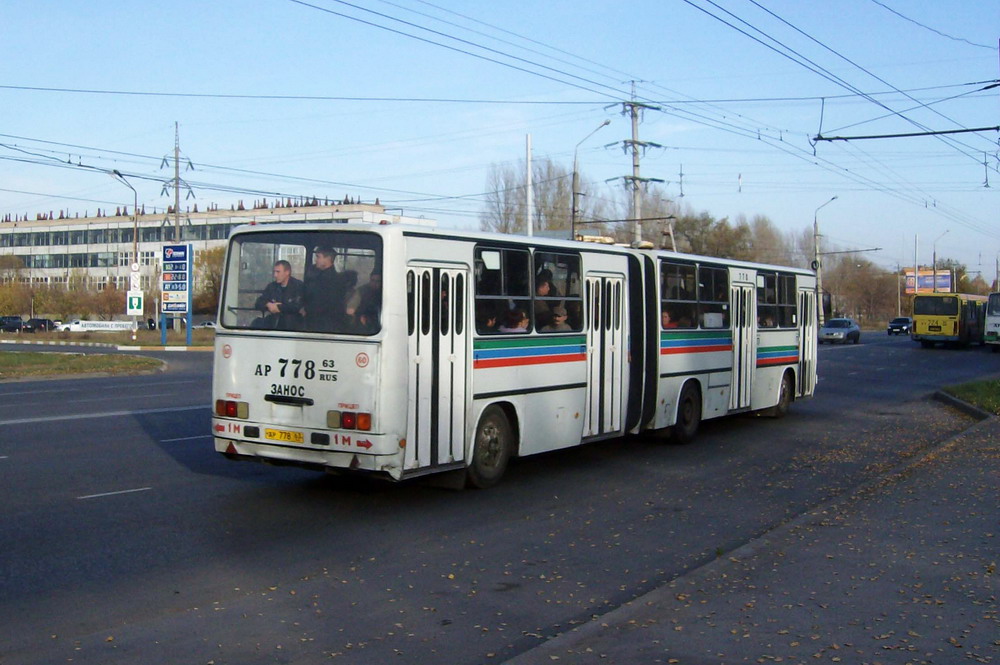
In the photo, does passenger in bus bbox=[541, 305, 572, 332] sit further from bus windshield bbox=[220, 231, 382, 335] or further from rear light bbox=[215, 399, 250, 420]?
rear light bbox=[215, 399, 250, 420]

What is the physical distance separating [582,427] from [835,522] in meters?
3.84

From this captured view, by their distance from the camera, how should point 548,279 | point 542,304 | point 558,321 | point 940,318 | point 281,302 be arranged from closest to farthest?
point 281,302 < point 542,304 < point 548,279 < point 558,321 < point 940,318

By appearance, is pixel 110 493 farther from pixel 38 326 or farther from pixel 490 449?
pixel 38 326

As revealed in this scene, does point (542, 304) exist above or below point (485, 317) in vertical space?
above

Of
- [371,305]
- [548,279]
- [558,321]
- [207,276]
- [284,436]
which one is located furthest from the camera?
[207,276]

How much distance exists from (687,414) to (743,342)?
236 cm

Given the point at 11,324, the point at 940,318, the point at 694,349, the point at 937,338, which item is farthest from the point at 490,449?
the point at 11,324

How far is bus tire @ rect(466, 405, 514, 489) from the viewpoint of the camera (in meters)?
10.4

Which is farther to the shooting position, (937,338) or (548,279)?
(937,338)

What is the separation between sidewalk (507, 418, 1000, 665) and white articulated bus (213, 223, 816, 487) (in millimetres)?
3239

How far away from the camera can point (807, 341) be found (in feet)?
65.2

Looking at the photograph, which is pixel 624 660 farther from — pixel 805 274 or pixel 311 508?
pixel 805 274

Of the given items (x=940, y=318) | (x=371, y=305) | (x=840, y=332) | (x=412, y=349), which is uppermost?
(x=371, y=305)

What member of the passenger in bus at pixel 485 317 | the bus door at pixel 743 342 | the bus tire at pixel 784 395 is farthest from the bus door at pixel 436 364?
the bus tire at pixel 784 395
